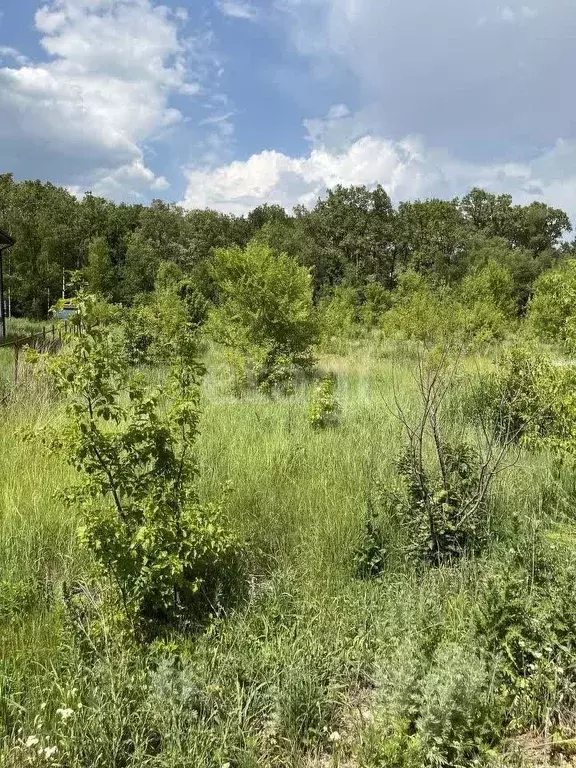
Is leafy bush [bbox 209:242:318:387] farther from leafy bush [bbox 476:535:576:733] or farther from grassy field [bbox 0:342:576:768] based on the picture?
leafy bush [bbox 476:535:576:733]

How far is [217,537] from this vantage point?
3025 millimetres

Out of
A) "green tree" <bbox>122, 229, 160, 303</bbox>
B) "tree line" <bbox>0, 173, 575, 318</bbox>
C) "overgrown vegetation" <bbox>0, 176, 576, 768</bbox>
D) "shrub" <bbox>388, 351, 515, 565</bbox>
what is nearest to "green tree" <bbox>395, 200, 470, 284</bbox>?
"tree line" <bbox>0, 173, 575, 318</bbox>

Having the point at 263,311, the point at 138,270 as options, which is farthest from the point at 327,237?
the point at 263,311

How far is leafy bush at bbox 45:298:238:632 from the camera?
277 cm

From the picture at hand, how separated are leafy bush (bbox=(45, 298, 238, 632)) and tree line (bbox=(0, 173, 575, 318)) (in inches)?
1151

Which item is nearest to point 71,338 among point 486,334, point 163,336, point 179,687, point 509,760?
point 179,687

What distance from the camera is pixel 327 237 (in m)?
41.0

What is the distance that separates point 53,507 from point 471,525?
2973 millimetres

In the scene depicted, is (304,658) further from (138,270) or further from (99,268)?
(138,270)

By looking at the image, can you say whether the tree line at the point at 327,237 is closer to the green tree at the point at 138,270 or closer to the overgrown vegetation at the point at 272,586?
the green tree at the point at 138,270

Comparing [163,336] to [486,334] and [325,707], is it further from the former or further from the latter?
[325,707]

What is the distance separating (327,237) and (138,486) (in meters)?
39.8

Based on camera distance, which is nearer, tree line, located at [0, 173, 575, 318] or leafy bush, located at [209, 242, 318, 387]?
leafy bush, located at [209, 242, 318, 387]

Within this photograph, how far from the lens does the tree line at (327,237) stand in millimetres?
34156
